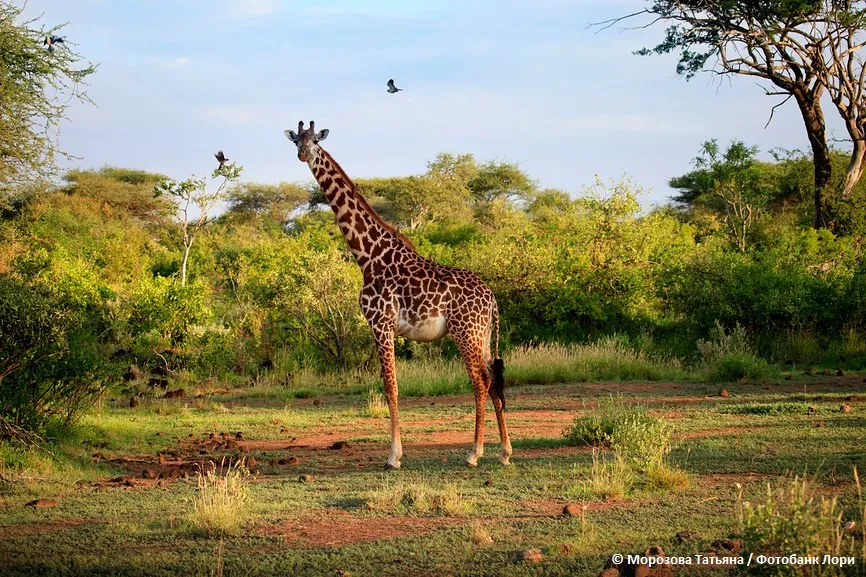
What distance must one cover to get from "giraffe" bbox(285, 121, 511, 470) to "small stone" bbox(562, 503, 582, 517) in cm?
209

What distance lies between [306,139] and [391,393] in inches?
110

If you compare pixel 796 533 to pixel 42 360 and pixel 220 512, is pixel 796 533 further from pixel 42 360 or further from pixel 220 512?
pixel 42 360

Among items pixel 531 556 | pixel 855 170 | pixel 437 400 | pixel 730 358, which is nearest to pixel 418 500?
pixel 531 556

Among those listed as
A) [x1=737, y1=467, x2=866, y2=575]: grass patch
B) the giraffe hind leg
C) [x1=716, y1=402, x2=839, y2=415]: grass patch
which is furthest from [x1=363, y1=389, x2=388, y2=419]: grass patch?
[x1=737, y1=467, x2=866, y2=575]: grass patch

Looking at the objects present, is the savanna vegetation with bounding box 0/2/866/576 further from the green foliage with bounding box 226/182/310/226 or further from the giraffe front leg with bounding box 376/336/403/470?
the green foliage with bounding box 226/182/310/226

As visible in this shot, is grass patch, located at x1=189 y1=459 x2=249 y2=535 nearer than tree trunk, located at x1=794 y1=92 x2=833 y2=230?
Yes

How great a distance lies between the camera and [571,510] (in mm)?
6598

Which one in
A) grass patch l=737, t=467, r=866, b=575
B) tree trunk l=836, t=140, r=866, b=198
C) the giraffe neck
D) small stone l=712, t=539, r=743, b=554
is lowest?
small stone l=712, t=539, r=743, b=554

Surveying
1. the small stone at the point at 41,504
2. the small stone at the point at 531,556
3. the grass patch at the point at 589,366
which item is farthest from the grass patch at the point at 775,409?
the small stone at the point at 41,504

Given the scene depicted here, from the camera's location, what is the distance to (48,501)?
23.9 feet

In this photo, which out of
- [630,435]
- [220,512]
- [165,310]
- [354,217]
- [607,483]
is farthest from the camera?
[165,310]

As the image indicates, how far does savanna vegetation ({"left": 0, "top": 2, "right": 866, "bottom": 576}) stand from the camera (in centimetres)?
598

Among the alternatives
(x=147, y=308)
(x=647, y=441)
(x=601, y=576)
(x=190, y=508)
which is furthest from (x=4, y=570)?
(x=147, y=308)

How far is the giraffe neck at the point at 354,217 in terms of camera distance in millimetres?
9477
